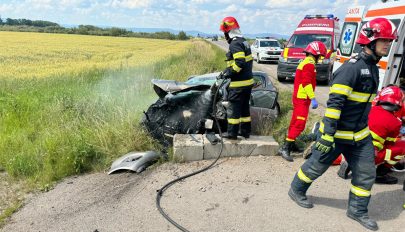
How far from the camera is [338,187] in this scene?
13.2 ft

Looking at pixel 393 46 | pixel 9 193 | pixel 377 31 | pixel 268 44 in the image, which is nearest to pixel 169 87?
pixel 9 193

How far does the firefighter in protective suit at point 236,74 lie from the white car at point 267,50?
16.4 metres

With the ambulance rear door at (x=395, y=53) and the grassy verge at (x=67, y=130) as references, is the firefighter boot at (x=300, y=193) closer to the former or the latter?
the grassy verge at (x=67, y=130)

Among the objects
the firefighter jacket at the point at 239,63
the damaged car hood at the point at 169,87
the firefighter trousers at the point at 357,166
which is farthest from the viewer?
the damaged car hood at the point at 169,87

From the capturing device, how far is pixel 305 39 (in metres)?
12.6

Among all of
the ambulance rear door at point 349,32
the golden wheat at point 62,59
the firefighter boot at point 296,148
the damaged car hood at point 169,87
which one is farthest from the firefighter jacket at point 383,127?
the golden wheat at point 62,59

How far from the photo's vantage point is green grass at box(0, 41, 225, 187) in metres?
4.86

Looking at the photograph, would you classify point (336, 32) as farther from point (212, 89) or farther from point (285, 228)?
point (285, 228)

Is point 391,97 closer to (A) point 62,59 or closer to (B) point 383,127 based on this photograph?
(B) point 383,127

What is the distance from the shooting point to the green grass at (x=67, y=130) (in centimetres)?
486

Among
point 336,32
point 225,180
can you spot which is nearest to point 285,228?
point 225,180

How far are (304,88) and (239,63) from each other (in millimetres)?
983

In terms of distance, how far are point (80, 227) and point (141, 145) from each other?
2.12 m

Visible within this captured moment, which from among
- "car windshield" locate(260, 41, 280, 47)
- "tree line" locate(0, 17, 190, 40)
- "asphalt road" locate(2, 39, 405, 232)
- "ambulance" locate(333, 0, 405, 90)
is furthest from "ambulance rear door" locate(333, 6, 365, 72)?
"tree line" locate(0, 17, 190, 40)
